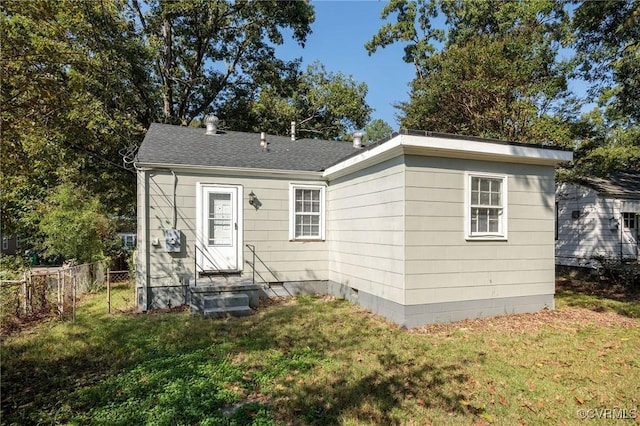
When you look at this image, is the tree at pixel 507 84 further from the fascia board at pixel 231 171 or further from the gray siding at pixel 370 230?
the fascia board at pixel 231 171

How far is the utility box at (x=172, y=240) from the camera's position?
7551 millimetres

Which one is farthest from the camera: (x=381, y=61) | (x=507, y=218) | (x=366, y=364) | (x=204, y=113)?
(x=381, y=61)

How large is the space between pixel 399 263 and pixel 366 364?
210 cm

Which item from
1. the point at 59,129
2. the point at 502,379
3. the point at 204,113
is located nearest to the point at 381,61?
the point at 204,113

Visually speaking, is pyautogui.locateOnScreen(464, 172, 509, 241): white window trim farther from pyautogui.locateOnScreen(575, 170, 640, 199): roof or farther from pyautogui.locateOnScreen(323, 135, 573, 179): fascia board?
pyautogui.locateOnScreen(575, 170, 640, 199): roof

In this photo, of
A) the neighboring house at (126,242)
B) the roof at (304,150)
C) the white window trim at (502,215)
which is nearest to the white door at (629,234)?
the roof at (304,150)

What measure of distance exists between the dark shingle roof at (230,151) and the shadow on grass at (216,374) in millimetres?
3611

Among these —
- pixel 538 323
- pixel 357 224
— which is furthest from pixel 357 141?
pixel 538 323

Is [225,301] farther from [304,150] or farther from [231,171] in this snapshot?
[304,150]

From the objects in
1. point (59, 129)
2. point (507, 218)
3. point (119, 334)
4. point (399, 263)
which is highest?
point (59, 129)

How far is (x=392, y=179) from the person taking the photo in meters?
6.31

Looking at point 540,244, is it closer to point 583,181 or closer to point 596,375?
point 596,375

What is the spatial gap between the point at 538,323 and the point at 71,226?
1178 centimetres

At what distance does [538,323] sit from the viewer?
6137 millimetres
